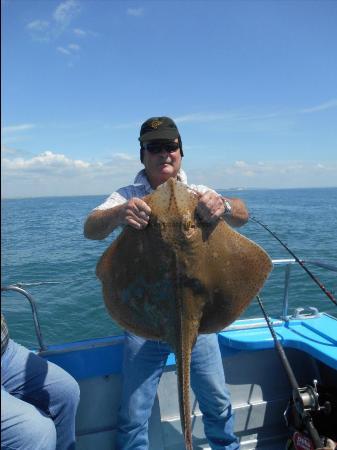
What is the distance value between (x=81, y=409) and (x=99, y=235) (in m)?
2.11

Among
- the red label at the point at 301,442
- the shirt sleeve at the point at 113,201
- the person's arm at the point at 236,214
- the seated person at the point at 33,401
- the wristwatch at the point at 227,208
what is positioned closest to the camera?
the seated person at the point at 33,401

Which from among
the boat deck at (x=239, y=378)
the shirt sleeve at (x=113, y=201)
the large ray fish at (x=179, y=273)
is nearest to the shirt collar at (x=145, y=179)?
the shirt sleeve at (x=113, y=201)

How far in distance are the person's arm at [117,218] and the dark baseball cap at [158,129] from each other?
873 mm

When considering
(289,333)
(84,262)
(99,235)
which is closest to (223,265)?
(99,235)

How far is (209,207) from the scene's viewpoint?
2.72 meters

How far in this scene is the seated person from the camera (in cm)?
270

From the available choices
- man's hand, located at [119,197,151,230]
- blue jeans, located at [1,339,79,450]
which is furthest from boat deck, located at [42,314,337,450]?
man's hand, located at [119,197,151,230]

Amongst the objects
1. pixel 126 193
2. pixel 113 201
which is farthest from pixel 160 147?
pixel 113 201

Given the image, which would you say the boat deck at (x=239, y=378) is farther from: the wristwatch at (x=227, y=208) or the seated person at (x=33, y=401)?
the wristwatch at (x=227, y=208)

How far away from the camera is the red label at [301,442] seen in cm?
368

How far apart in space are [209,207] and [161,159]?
114 centimetres

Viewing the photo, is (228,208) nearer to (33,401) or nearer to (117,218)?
(117,218)

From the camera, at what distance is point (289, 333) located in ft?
14.9

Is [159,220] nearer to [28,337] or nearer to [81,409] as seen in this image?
[81,409]
